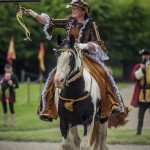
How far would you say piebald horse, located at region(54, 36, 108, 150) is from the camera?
1069 centimetres

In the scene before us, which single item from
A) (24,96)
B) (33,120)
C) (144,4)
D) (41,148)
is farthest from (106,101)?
(144,4)

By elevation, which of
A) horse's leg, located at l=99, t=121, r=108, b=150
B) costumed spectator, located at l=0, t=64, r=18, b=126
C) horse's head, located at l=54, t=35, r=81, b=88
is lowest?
costumed spectator, located at l=0, t=64, r=18, b=126

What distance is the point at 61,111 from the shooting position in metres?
11.0

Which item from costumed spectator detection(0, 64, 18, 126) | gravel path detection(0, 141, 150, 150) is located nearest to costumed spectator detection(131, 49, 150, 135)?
gravel path detection(0, 141, 150, 150)

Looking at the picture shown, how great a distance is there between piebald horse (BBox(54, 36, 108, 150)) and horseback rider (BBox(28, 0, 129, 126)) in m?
0.40

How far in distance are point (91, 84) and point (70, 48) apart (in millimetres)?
846

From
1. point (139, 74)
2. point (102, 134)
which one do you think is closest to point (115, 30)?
point (139, 74)

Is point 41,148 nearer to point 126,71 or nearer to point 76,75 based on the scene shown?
point 76,75

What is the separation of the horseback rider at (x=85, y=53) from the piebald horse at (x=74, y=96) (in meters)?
0.40

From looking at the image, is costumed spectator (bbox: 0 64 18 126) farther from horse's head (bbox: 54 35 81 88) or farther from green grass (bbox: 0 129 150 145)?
horse's head (bbox: 54 35 81 88)

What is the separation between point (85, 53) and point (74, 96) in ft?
3.48

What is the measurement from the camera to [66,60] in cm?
1057

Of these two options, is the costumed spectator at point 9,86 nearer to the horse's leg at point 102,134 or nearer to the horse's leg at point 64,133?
the horse's leg at point 102,134

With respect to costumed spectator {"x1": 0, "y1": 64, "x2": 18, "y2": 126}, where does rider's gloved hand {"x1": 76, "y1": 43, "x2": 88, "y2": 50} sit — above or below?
above
